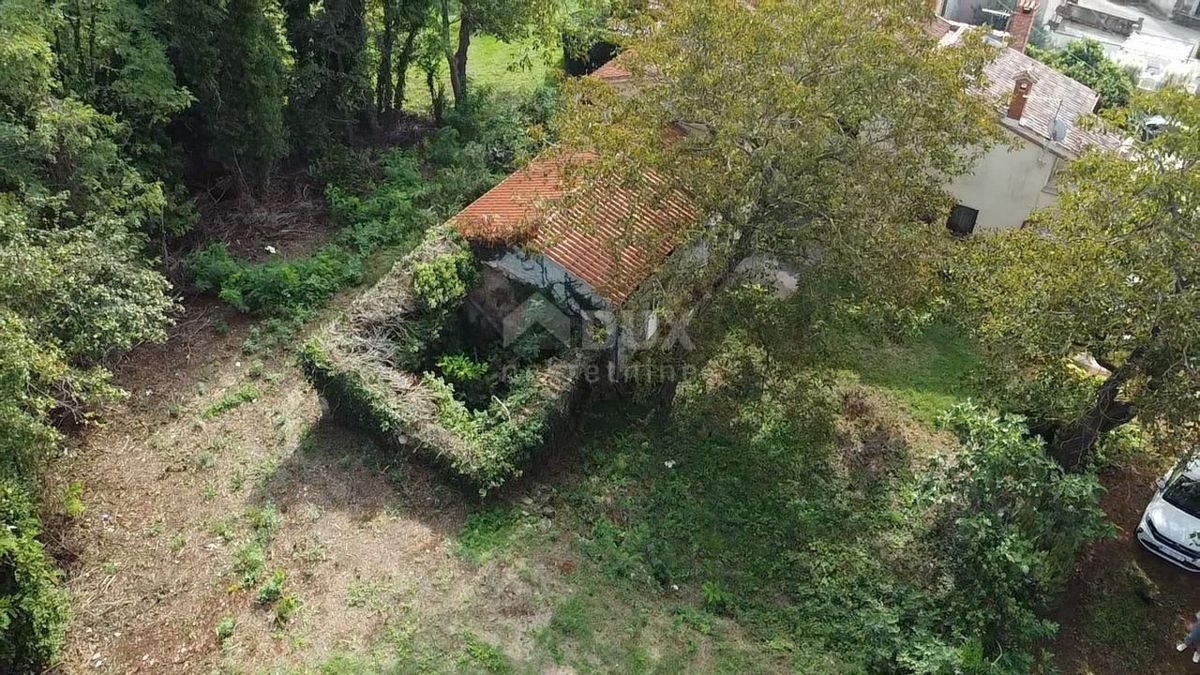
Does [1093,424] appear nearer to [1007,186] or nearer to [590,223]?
[1007,186]

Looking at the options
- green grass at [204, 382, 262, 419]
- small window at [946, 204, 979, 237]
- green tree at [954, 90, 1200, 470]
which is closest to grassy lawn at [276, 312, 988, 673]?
green tree at [954, 90, 1200, 470]

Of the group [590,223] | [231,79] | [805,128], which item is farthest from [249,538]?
[231,79]

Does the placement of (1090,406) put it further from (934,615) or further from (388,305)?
(388,305)

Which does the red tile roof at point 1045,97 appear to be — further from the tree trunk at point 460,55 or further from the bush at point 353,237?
the tree trunk at point 460,55

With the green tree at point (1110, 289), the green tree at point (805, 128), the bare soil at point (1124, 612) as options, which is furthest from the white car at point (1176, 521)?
the green tree at point (805, 128)

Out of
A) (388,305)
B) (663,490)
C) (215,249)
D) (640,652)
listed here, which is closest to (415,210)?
(215,249)

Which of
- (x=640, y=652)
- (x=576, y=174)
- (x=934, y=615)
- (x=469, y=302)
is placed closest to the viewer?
(x=640, y=652)
